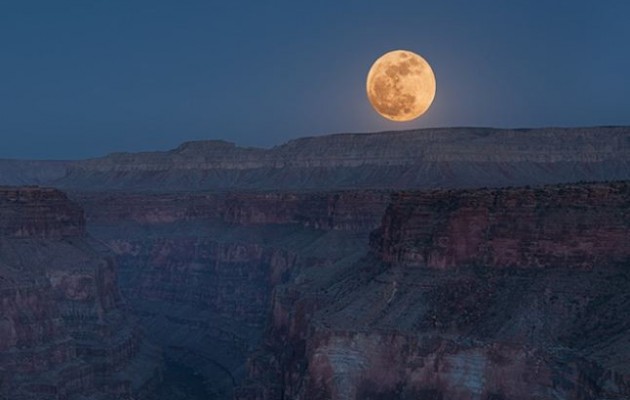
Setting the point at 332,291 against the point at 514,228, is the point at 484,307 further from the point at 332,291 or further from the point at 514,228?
the point at 332,291

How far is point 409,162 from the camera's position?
517 feet

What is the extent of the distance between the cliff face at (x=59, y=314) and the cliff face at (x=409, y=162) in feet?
212

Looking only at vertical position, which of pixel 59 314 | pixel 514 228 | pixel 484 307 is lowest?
pixel 59 314

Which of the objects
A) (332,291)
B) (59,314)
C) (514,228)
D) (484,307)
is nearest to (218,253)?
(59,314)

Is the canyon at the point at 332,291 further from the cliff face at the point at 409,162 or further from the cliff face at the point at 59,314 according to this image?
the cliff face at the point at 409,162

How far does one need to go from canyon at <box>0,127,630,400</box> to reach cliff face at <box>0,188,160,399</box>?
0.65ft

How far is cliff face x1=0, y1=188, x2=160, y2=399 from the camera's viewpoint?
71750 mm

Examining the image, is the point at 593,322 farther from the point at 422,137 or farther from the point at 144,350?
the point at 422,137

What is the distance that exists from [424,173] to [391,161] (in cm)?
1035

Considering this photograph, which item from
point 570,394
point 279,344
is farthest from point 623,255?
point 279,344

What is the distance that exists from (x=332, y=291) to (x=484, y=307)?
1458 cm

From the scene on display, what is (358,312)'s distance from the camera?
59.6 metres

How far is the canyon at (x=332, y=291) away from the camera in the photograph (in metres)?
53.4

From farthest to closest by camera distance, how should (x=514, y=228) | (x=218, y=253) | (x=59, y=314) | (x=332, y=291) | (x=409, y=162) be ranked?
(x=409, y=162)
(x=218, y=253)
(x=59, y=314)
(x=332, y=291)
(x=514, y=228)
